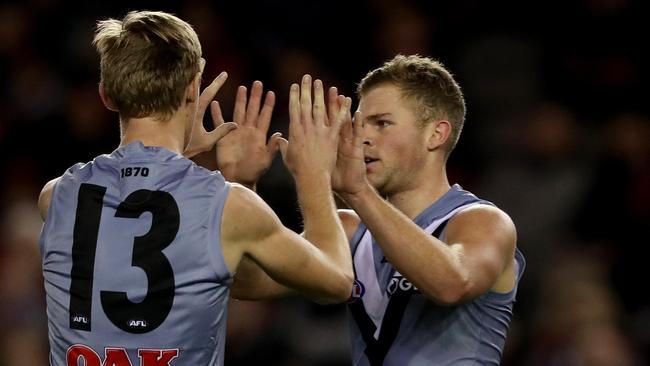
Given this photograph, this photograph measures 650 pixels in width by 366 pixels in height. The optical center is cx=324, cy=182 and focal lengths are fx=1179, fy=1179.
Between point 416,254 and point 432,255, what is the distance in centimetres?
6

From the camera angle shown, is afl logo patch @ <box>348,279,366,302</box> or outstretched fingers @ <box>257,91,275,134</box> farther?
afl logo patch @ <box>348,279,366,302</box>

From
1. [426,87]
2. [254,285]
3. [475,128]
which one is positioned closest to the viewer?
[254,285]

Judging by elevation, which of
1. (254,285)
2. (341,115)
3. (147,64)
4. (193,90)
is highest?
(147,64)

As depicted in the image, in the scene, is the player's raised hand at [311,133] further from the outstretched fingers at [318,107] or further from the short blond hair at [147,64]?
the short blond hair at [147,64]

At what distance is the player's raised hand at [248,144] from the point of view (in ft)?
16.0

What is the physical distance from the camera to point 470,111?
9.93 metres

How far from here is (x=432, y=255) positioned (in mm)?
4324

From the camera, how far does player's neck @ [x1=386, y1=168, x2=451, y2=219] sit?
5.12m

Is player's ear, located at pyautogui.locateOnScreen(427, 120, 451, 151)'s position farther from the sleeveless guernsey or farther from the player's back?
the player's back

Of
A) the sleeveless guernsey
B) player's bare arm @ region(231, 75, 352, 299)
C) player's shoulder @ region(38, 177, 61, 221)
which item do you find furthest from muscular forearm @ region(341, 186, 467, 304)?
player's shoulder @ region(38, 177, 61, 221)

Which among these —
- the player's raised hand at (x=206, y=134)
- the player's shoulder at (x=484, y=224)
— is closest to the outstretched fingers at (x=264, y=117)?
the player's raised hand at (x=206, y=134)

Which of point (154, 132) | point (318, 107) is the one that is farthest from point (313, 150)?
point (154, 132)

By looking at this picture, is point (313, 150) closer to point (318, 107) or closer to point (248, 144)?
point (318, 107)

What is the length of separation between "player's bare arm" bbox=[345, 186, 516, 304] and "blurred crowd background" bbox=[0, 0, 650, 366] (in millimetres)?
3444
